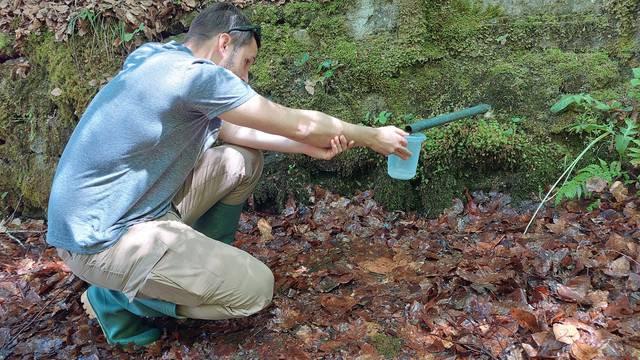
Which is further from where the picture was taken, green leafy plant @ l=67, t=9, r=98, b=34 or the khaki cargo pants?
green leafy plant @ l=67, t=9, r=98, b=34

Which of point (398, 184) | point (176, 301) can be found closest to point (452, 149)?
point (398, 184)

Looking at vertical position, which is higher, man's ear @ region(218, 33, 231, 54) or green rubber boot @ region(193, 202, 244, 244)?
man's ear @ region(218, 33, 231, 54)

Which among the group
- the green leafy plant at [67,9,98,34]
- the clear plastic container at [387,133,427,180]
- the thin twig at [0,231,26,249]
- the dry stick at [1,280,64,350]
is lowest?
the thin twig at [0,231,26,249]

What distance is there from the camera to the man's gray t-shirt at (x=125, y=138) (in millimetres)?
2572

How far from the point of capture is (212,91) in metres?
2.58

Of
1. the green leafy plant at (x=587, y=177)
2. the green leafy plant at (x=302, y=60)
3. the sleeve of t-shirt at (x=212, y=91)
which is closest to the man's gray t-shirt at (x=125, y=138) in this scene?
the sleeve of t-shirt at (x=212, y=91)

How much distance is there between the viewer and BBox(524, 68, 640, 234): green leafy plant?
11.3 feet

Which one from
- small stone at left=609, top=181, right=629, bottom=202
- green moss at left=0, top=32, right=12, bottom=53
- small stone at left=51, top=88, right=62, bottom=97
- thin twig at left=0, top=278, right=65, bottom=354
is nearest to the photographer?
thin twig at left=0, top=278, right=65, bottom=354

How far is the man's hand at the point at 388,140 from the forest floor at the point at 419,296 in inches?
28.9

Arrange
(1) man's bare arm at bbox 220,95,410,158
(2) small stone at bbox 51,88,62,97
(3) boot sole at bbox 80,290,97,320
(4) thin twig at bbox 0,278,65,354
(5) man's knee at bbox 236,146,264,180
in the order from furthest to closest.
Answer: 1. (2) small stone at bbox 51,88,62,97
2. (5) man's knee at bbox 236,146,264,180
3. (3) boot sole at bbox 80,290,97,320
4. (4) thin twig at bbox 0,278,65,354
5. (1) man's bare arm at bbox 220,95,410,158

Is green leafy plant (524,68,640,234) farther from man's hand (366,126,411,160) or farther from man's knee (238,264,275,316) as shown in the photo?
man's knee (238,264,275,316)

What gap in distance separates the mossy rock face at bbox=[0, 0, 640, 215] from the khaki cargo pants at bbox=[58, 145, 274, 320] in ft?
5.64

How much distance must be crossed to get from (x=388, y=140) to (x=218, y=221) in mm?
1177

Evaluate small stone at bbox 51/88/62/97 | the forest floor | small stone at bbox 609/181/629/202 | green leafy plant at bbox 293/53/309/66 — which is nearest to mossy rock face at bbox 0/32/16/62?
small stone at bbox 51/88/62/97
